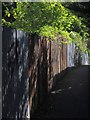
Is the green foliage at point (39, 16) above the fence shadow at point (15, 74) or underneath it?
above

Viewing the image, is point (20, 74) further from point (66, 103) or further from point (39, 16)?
point (39, 16)

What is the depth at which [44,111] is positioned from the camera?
1109cm

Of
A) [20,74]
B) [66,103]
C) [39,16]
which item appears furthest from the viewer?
[39,16]

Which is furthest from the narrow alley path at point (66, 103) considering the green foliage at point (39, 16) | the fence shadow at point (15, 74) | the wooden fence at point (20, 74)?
the green foliage at point (39, 16)

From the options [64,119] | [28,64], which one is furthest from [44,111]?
[28,64]

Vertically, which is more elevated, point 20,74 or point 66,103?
point 20,74

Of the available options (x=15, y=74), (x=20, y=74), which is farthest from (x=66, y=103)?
(x=15, y=74)

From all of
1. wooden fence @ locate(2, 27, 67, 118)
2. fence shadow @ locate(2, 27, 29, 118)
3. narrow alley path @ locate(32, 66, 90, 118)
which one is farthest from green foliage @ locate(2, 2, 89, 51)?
fence shadow @ locate(2, 27, 29, 118)

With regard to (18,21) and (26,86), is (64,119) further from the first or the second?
(18,21)

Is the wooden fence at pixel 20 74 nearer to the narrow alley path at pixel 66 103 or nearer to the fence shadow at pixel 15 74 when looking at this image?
the fence shadow at pixel 15 74

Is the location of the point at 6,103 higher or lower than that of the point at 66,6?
lower

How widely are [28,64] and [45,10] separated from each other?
438cm

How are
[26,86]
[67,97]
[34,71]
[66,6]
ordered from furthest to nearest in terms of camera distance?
[67,97]
[66,6]
[34,71]
[26,86]

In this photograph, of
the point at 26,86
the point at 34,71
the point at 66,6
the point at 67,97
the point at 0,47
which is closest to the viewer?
the point at 0,47
